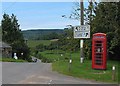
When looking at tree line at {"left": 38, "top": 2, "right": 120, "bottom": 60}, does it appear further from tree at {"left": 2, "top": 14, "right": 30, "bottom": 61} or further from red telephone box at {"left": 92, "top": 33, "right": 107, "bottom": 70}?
tree at {"left": 2, "top": 14, "right": 30, "bottom": 61}

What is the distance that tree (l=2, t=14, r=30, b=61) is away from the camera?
70.6m

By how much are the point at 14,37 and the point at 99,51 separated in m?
54.4

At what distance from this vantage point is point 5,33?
71.3 m

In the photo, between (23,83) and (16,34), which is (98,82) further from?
(16,34)

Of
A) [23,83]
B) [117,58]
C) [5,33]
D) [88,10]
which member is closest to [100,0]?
[88,10]

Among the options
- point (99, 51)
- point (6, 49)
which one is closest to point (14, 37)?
point (6, 49)

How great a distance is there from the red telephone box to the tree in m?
50.8

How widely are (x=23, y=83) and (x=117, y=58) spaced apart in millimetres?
16579

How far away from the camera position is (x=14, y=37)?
7300 centimetres

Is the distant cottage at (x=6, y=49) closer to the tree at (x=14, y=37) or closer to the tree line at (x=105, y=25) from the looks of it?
the tree at (x=14, y=37)

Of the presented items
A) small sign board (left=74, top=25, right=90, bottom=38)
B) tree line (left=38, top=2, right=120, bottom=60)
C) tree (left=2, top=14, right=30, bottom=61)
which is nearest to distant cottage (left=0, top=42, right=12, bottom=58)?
tree (left=2, top=14, right=30, bottom=61)

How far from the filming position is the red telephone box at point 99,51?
19.8 m

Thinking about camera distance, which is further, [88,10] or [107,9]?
[88,10]

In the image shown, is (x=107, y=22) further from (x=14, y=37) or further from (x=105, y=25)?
(x=14, y=37)
